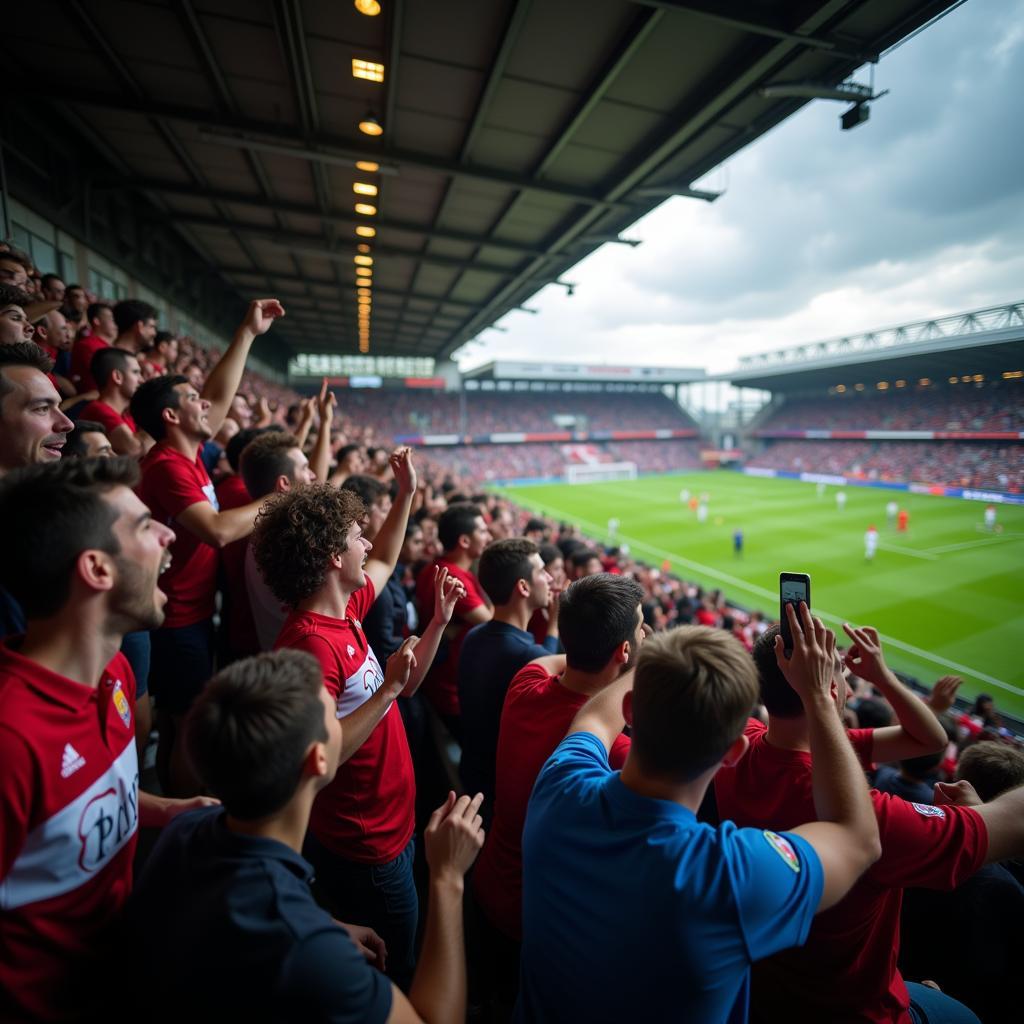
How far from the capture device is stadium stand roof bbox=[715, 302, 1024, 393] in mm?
12086

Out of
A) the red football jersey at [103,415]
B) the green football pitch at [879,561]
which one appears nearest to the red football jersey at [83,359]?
the red football jersey at [103,415]

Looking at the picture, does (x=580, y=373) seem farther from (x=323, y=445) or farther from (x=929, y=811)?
(x=929, y=811)

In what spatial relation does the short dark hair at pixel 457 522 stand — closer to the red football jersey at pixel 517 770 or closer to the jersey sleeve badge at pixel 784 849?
the red football jersey at pixel 517 770

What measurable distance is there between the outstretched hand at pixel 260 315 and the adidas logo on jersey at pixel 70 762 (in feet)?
10.00

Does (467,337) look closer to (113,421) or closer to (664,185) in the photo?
(664,185)

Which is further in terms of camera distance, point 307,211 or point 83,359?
point 307,211

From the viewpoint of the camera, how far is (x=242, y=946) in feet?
3.53

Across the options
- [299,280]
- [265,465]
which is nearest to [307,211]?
[299,280]

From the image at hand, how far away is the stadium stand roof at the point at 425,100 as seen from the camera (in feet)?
19.5

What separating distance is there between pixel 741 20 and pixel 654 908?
753cm

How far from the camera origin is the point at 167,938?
1.14 meters

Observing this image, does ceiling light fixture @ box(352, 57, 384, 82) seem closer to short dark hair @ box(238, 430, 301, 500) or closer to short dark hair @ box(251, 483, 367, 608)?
short dark hair @ box(238, 430, 301, 500)

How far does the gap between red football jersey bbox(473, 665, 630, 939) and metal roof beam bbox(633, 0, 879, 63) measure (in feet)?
20.9

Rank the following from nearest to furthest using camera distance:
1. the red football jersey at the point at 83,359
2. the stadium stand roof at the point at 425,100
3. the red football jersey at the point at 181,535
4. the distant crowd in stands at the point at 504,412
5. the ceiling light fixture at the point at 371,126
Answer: the red football jersey at the point at 181,535 → the red football jersey at the point at 83,359 → the stadium stand roof at the point at 425,100 → the ceiling light fixture at the point at 371,126 → the distant crowd in stands at the point at 504,412
